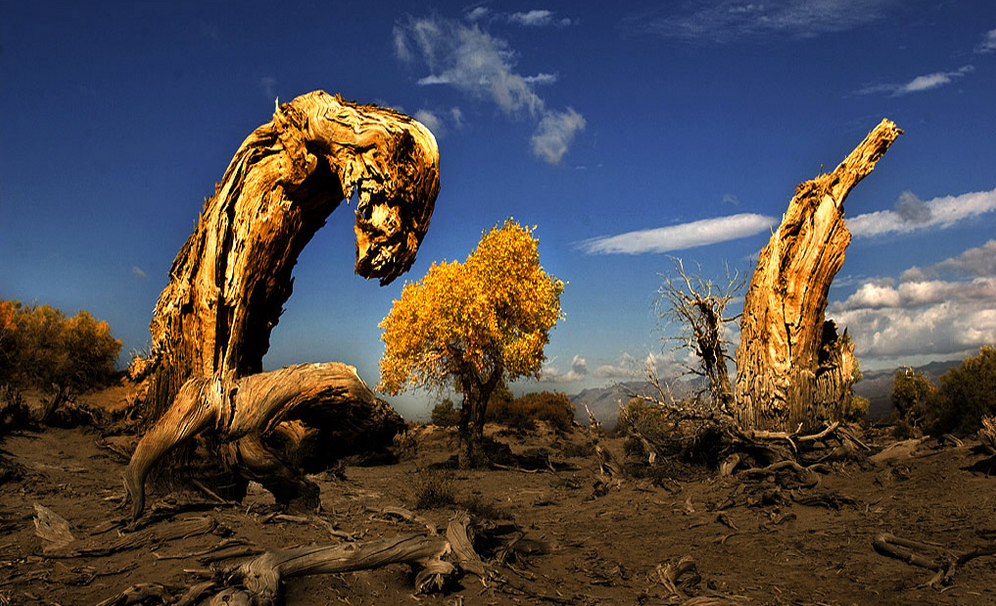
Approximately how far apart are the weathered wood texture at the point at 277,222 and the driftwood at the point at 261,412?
11.0 inches

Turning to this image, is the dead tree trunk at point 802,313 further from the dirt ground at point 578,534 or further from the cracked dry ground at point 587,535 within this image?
the cracked dry ground at point 587,535

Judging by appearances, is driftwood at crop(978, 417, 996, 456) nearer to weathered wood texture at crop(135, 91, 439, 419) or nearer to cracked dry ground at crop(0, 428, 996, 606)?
cracked dry ground at crop(0, 428, 996, 606)

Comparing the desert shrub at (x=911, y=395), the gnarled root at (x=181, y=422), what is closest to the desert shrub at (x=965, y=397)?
the desert shrub at (x=911, y=395)

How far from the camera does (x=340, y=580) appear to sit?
423 cm

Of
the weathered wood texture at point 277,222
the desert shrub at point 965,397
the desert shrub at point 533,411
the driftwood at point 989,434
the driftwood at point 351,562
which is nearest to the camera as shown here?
the driftwood at point 351,562

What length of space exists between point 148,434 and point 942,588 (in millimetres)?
6979

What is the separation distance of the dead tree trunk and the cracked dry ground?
1911 mm

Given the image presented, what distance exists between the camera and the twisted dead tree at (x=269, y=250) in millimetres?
4359

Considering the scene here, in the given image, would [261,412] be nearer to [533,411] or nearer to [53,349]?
[53,349]

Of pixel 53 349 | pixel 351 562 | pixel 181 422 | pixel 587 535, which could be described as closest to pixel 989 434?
pixel 587 535

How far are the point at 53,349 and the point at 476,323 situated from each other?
16713 millimetres

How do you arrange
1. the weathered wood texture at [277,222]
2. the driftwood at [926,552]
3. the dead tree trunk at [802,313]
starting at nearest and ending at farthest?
the weathered wood texture at [277,222]
the driftwood at [926,552]
the dead tree trunk at [802,313]

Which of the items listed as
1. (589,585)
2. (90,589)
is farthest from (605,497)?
(90,589)

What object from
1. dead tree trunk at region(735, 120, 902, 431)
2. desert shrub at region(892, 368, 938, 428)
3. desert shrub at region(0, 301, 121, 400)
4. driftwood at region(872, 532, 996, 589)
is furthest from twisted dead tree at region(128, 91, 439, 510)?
desert shrub at region(892, 368, 938, 428)
